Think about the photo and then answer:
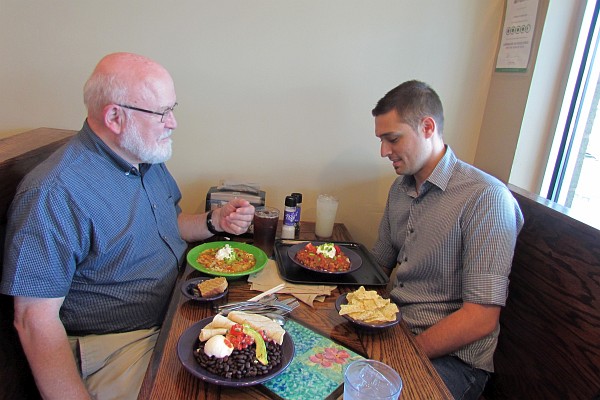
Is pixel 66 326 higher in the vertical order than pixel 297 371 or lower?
lower

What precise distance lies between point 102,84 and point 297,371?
108cm

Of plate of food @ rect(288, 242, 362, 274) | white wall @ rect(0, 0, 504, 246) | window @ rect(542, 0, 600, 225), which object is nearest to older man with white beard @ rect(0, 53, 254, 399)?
plate of food @ rect(288, 242, 362, 274)

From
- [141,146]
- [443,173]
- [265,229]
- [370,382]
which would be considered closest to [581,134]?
[443,173]

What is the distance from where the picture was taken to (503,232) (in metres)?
1.32

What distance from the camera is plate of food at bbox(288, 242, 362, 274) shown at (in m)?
1.47

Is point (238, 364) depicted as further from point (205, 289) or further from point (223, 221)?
point (223, 221)

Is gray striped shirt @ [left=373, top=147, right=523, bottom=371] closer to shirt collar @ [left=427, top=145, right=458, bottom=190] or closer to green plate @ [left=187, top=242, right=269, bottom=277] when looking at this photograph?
shirt collar @ [left=427, top=145, right=458, bottom=190]

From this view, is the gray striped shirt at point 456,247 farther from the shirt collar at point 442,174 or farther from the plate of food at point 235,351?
the plate of food at point 235,351

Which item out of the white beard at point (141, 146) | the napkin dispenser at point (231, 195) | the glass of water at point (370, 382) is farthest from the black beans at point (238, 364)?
the napkin dispenser at point (231, 195)

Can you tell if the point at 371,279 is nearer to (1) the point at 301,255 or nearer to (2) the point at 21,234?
(1) the point at 301,255

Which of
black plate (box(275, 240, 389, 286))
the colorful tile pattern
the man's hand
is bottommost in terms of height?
black plate (box(275, 240, 389, 286))

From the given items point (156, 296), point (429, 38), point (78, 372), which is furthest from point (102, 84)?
point (429, 38)

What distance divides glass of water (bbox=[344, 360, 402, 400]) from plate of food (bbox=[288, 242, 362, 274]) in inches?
21.0

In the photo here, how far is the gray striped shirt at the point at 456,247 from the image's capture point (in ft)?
4.32
